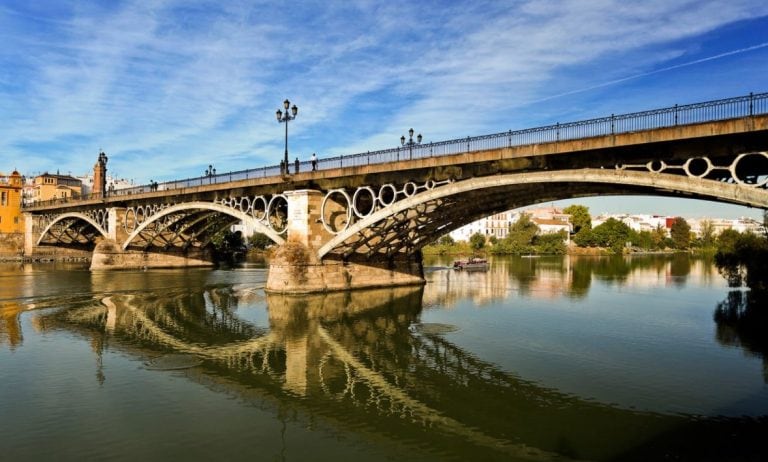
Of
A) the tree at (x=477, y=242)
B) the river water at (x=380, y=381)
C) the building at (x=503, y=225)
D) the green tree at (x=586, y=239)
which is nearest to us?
the river water at (x=380, y=381)

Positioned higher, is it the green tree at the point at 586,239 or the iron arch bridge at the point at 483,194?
the iron arch bridge at the point at 483,194

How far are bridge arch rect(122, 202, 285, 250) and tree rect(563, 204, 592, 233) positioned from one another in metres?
96.8

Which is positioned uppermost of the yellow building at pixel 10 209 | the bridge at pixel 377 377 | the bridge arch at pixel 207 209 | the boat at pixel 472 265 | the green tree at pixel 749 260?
the yellow building at pixel 10 209

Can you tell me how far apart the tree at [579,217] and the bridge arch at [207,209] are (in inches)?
3811

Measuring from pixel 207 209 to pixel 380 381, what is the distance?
30.6m

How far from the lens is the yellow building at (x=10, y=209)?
251ft

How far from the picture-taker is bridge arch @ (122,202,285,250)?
114 ft

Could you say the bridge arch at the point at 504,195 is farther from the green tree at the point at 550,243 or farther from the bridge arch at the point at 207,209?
the green tree at the point at 550,243

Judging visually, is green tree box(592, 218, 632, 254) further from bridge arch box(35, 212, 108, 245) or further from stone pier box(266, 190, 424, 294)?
bridge arch box(35, 212, 108, 245)

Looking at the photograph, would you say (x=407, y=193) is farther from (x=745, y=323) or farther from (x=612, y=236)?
(x=612, y=236)

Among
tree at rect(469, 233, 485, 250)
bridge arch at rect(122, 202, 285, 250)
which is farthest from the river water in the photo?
tree at rect(469, 233, 485, 250)

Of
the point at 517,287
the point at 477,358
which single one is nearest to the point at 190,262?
A: the point at 517,287

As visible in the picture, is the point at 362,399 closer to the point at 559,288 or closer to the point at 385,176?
the point at 385,176

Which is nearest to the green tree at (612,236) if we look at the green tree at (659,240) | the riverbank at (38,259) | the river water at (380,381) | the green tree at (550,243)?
the green tree at (550,243)
